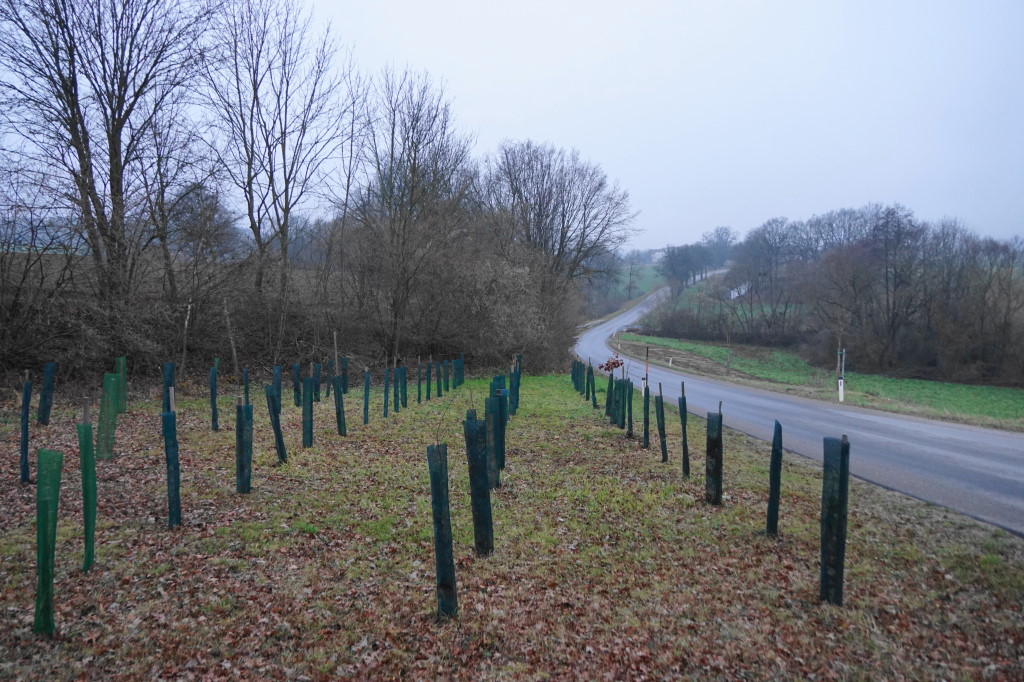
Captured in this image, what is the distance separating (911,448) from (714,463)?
21.5 feet

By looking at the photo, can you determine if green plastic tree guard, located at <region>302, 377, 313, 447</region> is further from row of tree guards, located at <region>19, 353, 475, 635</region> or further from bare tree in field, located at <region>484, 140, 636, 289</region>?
bare tree in field, located at <region>484, 140, 636, 289</region>

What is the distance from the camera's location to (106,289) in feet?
50.4

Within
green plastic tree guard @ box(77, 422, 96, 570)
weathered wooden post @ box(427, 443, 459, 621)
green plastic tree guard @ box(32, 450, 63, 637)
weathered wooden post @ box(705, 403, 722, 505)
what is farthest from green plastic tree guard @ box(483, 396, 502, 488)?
green plastic tree guard @ box(32, 450, 63, 637)

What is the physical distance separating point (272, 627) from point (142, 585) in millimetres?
1353

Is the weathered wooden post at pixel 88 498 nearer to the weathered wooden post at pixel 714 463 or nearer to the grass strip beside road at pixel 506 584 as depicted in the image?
the grass strip beside road at pixel 506 584

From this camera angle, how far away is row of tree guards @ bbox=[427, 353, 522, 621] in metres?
4.59

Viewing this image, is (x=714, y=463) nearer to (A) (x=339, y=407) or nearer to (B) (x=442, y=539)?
(B) (x=442, y=539)

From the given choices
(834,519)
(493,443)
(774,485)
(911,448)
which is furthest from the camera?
(911,448)

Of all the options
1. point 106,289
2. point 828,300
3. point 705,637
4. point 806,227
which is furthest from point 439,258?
point 806,227

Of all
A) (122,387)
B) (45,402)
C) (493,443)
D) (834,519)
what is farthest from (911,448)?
(45,402)

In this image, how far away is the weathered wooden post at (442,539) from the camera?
4.59 metres

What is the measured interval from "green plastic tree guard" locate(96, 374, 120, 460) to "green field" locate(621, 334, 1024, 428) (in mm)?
18938

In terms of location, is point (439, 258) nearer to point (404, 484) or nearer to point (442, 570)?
point (404, 484)

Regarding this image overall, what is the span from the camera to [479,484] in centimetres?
559
